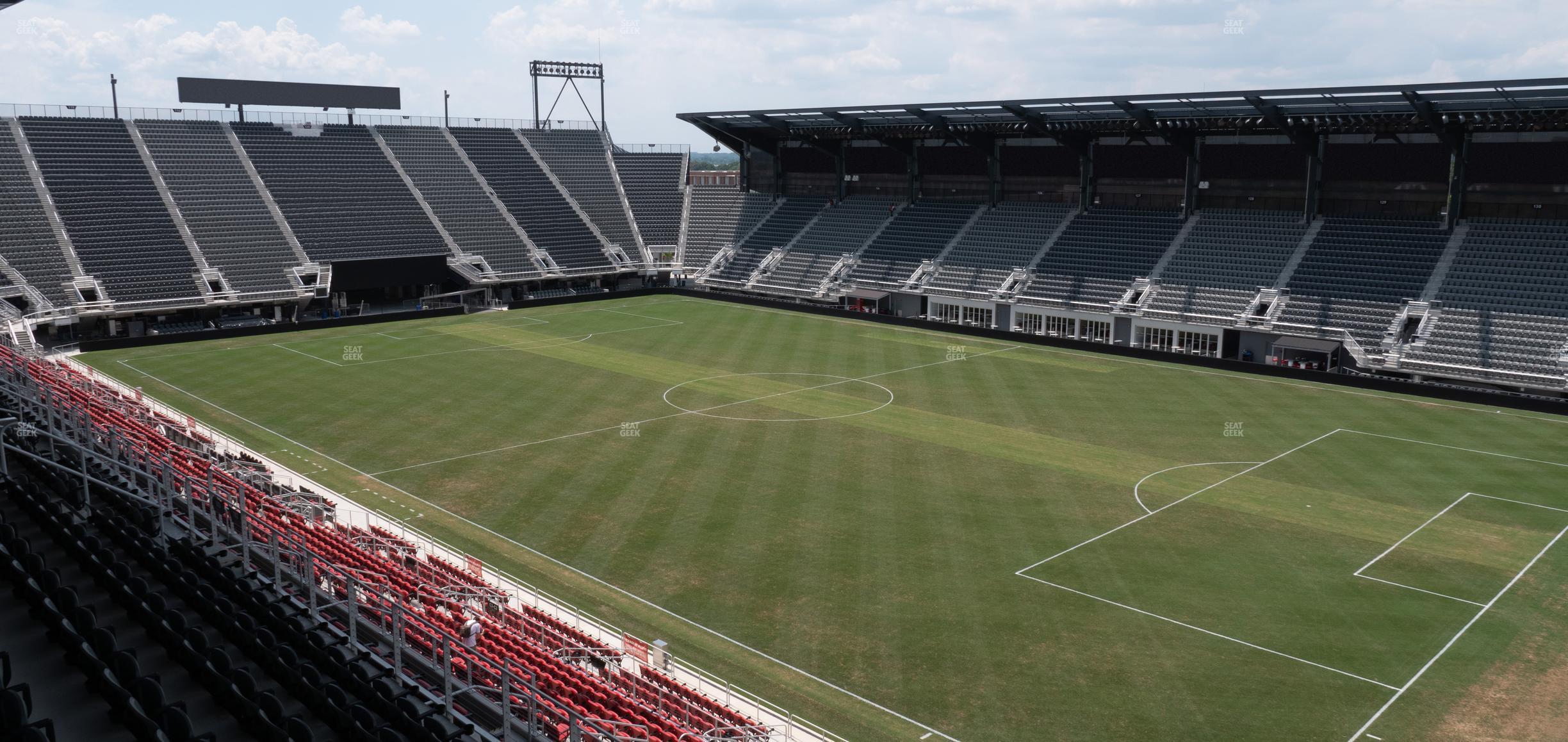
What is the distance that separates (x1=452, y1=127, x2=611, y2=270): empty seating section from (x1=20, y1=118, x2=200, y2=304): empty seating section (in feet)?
73.0

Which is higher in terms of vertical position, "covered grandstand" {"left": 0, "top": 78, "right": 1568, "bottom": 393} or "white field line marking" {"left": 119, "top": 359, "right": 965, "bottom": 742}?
"covered grandstand" {"left": 0, "top": 78, "right": 1568, "bottom": 393}

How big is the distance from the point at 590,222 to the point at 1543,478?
6165 cm

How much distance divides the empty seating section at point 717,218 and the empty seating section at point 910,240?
1327cm

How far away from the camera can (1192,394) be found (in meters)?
41.1

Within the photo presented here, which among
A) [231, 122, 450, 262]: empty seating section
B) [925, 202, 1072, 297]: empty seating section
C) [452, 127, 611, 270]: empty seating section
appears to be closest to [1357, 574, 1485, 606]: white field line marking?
[925, 202, 1072, 297]: empty seating section

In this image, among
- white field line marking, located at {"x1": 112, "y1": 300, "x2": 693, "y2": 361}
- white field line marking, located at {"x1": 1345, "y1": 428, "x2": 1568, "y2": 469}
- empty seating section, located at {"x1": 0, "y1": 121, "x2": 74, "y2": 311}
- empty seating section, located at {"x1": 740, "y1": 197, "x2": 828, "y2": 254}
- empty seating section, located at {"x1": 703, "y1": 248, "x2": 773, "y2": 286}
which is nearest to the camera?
white field line marking, located at {"x1": 1345, "y1": 428, "x2": 1568, "y2": 469}

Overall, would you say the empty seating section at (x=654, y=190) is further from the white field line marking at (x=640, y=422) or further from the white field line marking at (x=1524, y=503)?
the white field line marking at (x=1524, y=503)

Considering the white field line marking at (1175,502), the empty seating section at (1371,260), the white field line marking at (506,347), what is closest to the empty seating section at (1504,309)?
the empty seating section at (1371,260)

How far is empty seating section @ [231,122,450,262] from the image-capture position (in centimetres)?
6462

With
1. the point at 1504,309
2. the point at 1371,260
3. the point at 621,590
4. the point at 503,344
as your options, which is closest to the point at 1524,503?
the point at 1504,309

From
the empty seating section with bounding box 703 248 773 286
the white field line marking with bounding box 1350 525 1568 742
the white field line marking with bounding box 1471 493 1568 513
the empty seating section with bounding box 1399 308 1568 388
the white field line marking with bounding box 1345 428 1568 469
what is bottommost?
the white field line marking with bounding box 1350 525 1568 742

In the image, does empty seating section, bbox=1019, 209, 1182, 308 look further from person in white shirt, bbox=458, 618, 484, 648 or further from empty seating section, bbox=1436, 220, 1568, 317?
person in white shirt, bbox=458, 618, 484, 648

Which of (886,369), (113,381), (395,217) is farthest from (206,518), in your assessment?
(395,217)

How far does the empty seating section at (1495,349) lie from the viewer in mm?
39938
